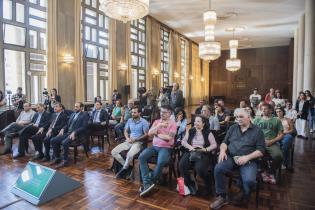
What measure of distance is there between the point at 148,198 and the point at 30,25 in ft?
20.5

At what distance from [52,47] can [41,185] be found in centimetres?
518

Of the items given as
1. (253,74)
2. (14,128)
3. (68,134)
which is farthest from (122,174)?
(253,74)

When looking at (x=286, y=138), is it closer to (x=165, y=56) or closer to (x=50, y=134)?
(x=50, y=134)

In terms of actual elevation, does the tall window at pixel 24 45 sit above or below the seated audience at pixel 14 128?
above

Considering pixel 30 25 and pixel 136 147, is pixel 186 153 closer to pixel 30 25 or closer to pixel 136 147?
pixel 136 147

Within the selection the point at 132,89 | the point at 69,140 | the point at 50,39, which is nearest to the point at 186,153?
the point at 69,140

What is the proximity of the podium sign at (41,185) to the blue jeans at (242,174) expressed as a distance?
1948 mm

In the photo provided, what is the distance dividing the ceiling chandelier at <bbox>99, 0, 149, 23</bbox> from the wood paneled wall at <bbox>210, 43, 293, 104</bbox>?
17057 mm

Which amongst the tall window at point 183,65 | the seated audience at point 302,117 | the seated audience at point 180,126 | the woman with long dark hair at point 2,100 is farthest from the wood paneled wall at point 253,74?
the woman with long dark hair at point 2,100

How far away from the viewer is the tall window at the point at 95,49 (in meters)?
8.31

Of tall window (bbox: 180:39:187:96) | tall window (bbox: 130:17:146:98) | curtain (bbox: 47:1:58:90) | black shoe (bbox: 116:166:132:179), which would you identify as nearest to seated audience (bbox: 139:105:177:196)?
black shoe (bbox: 116:166:132:179)

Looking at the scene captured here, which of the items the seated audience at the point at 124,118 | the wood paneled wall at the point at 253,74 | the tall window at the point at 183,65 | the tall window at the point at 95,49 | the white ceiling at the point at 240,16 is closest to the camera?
the seated audience at the point at 124,118

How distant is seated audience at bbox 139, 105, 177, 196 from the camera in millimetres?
3084

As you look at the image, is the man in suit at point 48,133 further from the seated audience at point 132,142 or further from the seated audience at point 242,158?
the seated audience at point 242,158
